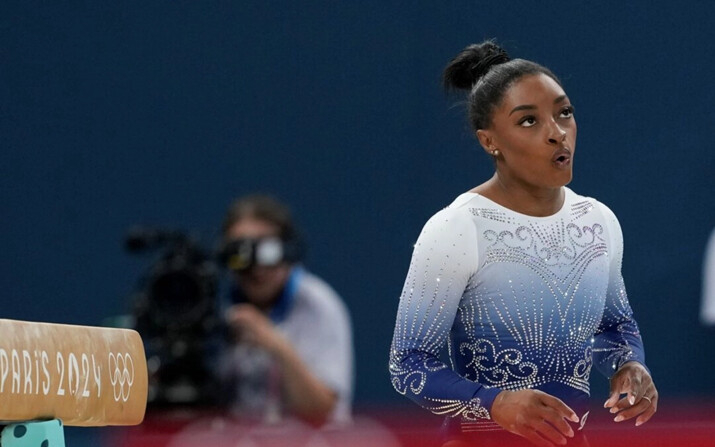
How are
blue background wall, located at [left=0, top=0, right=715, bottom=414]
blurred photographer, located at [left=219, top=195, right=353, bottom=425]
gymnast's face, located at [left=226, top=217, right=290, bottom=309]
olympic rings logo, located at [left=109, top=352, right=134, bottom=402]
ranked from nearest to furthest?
1. olympic rings logo, located at [left=109, top=352, right=134, bottom=402]
2. blurred photographer, located at [left=219, top=195, right=353, bottom=425]
3. gymnast's face, located at [left=226, top=217, right=290, bottom=309]
4. blue background wall, located at [left=0, top=0, right=715, bottom=414]

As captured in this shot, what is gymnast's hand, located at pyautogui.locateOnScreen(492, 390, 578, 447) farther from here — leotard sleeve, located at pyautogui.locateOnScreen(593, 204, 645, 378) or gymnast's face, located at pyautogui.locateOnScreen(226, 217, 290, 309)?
gymnast's face, located at pyautogui.locateOnScreen(226, 217, 290, 309)

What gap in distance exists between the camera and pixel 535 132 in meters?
2.62

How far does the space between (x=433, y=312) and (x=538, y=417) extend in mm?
327

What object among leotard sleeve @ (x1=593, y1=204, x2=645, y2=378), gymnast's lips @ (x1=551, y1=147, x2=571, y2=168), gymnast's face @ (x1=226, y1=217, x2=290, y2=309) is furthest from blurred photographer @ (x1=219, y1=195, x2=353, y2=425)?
gymnast's lips @ (x1=551, y1=147, x2=571, y2=168)

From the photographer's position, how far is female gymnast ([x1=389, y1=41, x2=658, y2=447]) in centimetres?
256

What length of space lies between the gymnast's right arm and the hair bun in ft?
1.26

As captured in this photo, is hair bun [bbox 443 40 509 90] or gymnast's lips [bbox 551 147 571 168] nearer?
gymnast's lips [bbox 551 147 571 168]

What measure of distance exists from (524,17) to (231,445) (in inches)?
119

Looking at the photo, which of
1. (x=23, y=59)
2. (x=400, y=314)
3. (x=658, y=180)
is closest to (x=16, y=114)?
(x=23, y=59)

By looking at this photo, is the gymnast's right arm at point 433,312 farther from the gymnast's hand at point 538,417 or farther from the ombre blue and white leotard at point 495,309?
the gymnast's hand at point 538,417

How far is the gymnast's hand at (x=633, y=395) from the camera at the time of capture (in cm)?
252

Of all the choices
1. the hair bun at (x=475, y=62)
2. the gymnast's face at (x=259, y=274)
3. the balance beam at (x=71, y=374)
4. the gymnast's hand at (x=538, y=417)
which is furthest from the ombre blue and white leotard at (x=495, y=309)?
the gymnast's face at (x=259, y=274)

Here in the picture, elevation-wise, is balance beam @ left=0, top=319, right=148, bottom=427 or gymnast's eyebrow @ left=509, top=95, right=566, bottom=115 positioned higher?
gymnast's eyebrow @ left=509, top=95, right=566, bottom=115

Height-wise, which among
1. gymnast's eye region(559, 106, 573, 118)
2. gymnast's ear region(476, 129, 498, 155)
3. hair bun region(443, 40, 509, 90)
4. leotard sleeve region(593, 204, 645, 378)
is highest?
hair bun region(443, 40, 509, 90)
